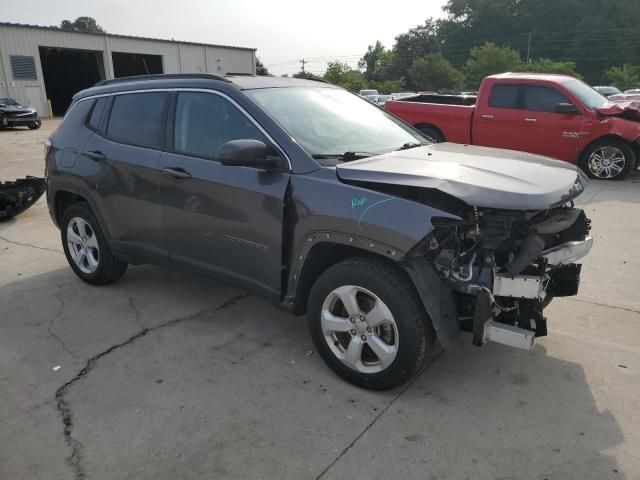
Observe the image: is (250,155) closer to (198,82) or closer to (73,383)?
(198,82)

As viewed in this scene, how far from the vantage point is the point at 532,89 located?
9695mm

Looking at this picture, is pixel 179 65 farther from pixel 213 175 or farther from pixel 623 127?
pixel 213 175

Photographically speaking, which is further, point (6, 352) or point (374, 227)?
point (6, 352)

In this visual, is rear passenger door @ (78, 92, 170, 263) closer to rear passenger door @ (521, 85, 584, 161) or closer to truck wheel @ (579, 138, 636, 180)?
rear passenger door @ (521, 85, 584, 161)

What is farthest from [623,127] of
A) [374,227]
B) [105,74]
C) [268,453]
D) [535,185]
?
[105,74]

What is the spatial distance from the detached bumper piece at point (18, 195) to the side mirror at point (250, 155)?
5.58 meters

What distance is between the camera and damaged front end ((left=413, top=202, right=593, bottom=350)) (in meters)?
2.79

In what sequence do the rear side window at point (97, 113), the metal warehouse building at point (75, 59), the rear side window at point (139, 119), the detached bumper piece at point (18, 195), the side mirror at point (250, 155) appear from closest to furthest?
the side mirror at point (250, 155) < the rear side window at point (139, 119) < the rear side window at point (97, 113) < the detached bumper piece at point (18, 195) < the metal warehouse building at point (75, 59)

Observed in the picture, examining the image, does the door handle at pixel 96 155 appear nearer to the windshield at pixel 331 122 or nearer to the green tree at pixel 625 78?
the windshield at pixel 331 122

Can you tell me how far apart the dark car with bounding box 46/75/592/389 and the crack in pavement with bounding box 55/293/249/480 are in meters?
0.49

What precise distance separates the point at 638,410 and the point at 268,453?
2045 millimetres

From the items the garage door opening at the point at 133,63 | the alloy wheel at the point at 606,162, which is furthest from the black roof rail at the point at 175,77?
the garage door opening at the point at 133,63

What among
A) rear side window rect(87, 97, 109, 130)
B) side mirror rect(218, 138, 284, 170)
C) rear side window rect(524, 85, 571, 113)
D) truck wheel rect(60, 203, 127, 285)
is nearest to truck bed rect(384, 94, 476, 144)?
rear side window rect(524, 85, 571, 113)

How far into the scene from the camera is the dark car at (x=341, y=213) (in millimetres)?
2811
